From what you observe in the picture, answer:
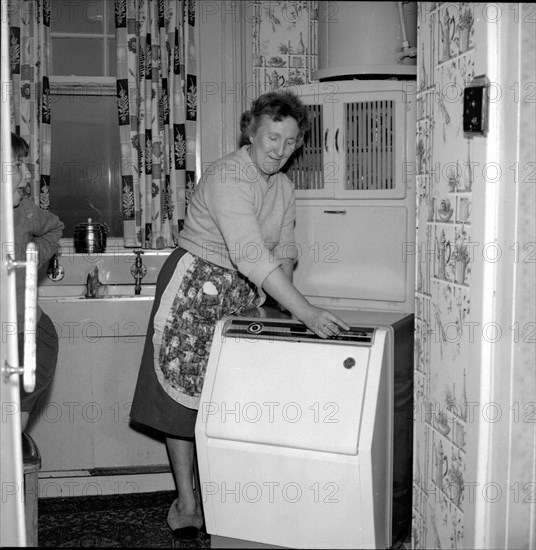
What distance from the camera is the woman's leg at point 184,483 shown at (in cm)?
272

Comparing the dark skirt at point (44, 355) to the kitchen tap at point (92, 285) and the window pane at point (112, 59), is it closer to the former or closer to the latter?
the kitchen tap at point (92, 285)

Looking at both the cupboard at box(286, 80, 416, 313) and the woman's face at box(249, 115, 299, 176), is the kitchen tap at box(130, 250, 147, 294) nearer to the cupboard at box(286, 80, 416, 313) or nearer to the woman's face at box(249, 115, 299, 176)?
the cupboard at box(286, 80, 416, 313)

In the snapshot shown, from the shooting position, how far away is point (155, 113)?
3490mm

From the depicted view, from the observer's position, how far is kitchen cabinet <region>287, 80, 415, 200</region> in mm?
2814

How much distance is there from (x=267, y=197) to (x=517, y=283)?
1061mm

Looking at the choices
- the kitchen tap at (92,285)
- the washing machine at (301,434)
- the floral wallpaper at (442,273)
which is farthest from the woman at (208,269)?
the kitchen tap at (92,285)

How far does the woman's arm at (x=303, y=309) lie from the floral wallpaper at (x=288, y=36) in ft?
4.75

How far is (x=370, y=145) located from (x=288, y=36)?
2.98ft

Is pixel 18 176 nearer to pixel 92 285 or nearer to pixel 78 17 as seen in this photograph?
pixel 92 285

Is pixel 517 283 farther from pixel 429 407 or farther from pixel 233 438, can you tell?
pixel 233 438

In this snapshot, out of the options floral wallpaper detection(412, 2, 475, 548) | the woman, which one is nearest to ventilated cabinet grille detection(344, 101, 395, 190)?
the woman

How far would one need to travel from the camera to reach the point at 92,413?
314 centimetres

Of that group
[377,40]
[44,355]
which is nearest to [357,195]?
[377,40]

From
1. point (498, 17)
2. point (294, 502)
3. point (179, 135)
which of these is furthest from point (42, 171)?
point (498, 17)
